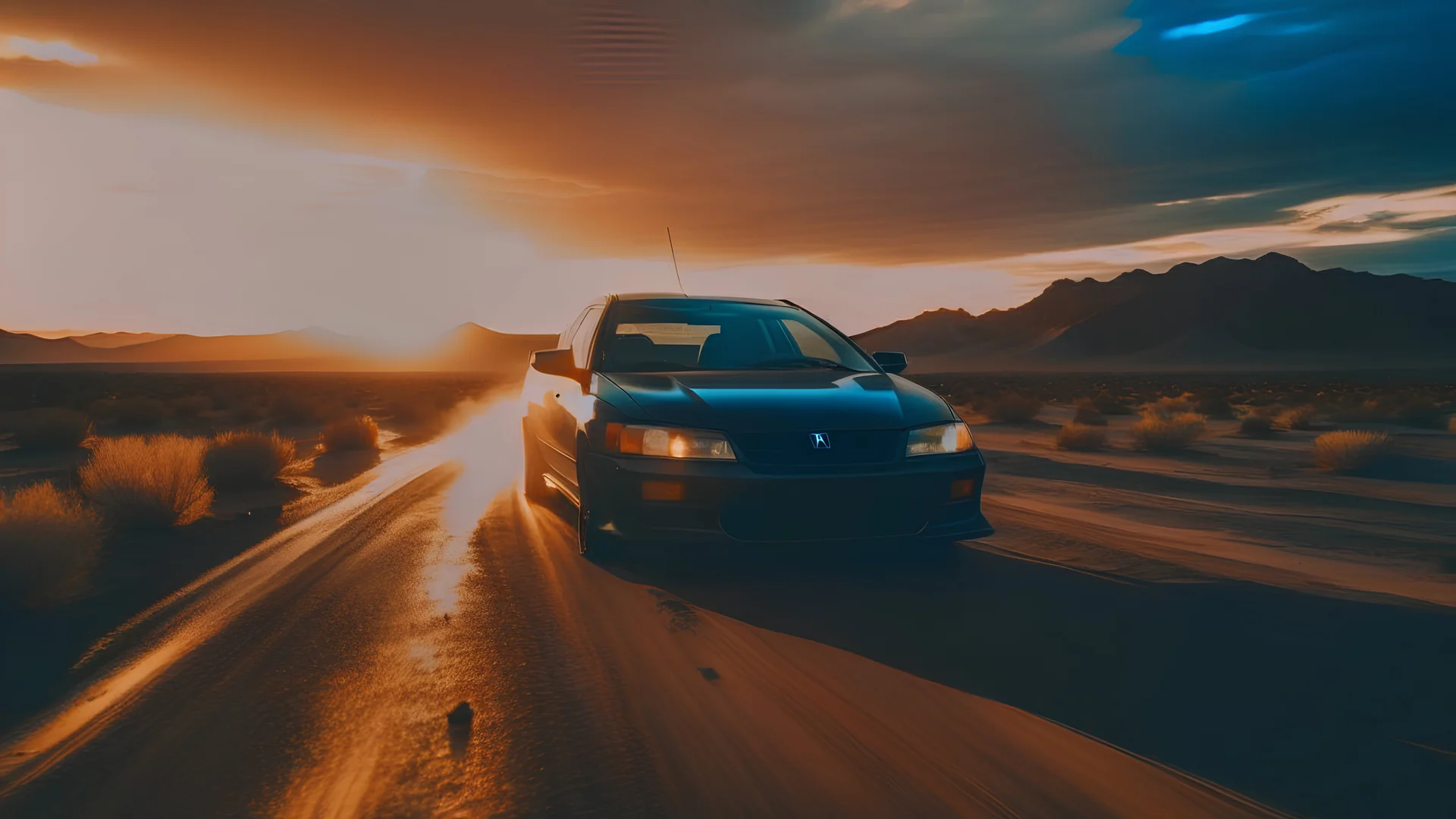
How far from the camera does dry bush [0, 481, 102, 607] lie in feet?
16.1

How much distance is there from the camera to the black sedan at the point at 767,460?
4.64 meters

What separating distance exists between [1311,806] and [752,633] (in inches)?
90.6

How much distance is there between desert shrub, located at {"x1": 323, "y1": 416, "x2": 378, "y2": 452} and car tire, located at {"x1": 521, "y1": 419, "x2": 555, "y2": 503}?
830 centimetres

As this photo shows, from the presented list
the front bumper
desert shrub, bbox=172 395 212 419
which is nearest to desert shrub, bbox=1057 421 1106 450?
the front bumper

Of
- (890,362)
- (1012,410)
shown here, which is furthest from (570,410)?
(1012,410)

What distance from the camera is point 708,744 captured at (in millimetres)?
2973

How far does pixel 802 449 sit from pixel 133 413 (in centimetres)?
2401

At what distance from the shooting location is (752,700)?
134 inches

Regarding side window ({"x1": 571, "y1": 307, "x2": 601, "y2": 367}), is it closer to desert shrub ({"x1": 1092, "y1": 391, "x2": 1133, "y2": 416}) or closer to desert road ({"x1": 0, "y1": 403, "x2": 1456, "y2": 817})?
desert road ({"x1": 0, "y1": 403, "x2": 1456, "y2": 817})

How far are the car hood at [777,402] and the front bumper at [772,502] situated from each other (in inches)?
10.2

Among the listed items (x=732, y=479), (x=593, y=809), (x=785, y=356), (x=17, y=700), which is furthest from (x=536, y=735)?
(x=785, y=356)

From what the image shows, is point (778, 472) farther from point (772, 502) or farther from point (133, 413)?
Result: point (133, 413)

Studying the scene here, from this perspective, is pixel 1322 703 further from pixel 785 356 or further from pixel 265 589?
pixel 265 589

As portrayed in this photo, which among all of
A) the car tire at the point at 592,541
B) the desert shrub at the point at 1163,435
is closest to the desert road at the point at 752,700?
the car tire at the point at 592,541
